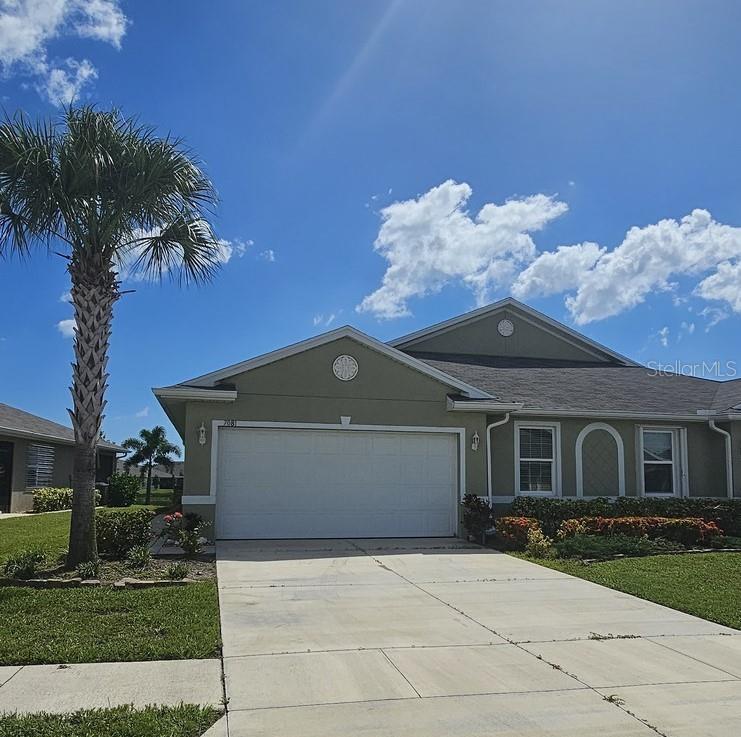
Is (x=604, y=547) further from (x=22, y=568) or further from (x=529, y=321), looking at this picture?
(x=529, y=321)

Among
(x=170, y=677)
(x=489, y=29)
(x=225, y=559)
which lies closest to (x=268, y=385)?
(x=225, y=559)

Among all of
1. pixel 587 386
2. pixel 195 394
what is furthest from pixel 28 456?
pixel 587 386

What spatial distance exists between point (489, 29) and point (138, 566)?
10.3 metres

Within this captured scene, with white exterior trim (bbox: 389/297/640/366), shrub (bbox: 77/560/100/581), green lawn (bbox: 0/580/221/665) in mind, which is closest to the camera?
green lawn (bbox: 0/580/221/665)

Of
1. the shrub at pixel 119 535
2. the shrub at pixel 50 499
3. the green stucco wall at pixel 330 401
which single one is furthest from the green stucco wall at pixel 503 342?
the shrub at pixel 50 499

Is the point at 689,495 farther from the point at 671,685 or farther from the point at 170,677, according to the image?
the point at 170,677

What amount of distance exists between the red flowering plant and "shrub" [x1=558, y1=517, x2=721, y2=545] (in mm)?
6705

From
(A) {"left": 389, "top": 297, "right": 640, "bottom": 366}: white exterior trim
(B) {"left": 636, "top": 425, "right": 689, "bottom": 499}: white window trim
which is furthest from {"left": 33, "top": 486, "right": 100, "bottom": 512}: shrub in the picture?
(B) {"left": 636, "top": 425, "right": 689, "bottom": 499}: white window trim

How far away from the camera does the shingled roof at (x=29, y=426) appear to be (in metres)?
22.9

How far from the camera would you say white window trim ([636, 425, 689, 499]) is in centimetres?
1656

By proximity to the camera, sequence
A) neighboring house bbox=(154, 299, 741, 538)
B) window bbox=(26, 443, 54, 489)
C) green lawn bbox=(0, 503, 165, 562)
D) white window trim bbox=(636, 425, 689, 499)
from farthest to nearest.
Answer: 1. window bbox=(26, 443, 54, 489)
2. white window trim bbox=(636, 425, 689, 499)
3. neighboring house bbox=(154, 299, 741, 538)
4. green lawn bbox=(0, 503, 165, 562)

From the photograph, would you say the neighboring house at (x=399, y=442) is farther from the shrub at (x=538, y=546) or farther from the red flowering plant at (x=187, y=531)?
the shrub at (x=538, y=546)

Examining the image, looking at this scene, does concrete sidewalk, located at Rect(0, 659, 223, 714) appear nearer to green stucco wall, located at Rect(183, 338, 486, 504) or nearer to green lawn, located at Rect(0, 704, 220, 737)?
green lawn, located at Rect(0, 704, 220, 737)

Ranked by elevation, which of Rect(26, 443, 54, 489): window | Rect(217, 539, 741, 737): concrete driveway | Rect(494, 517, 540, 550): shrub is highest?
Rect(26, 443, 54, 489): window
